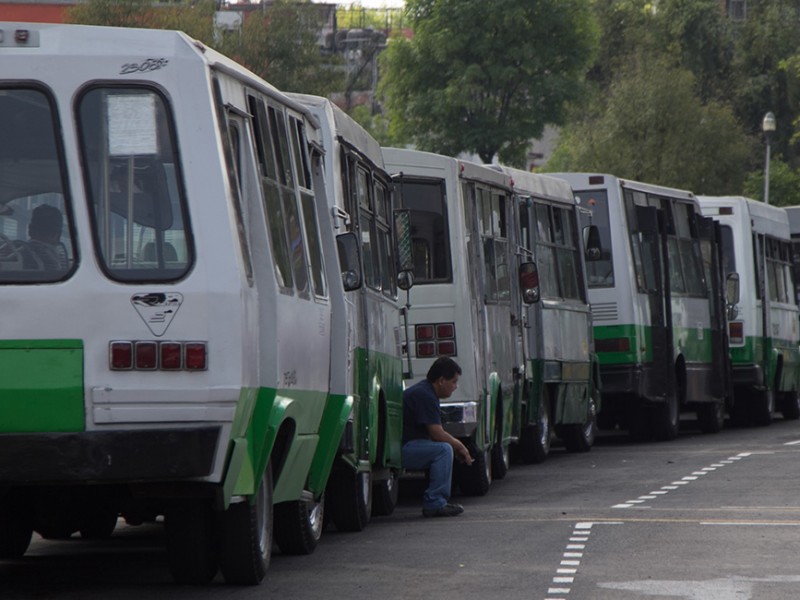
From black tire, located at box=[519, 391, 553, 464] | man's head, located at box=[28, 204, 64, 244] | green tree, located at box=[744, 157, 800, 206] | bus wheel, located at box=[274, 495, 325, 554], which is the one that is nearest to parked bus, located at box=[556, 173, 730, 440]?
black tire, located at box=[519, 391, 553, 464]

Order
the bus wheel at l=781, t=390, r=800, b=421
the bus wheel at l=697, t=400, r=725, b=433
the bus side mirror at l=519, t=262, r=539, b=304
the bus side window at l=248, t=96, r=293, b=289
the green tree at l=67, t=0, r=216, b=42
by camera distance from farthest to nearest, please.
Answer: the green tree at l=67, t=0, r=216, b=42
the bus wheel at l=781, t=390, r=800, b=421
the bus wheel at l=697, t=400, r=725, b=433
the bus side mirror at l=519, t=262, r=539, b=304
the bus side window at l=248, t=96, r=293, b=289

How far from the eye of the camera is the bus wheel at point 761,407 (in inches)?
1158

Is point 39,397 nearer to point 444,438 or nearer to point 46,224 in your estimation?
point 46,224

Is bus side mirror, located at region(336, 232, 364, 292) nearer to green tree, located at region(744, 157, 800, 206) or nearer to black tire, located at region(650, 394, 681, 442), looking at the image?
black tire, located at region(650, 394, 681, 442)

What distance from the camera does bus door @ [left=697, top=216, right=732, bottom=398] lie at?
26812mm

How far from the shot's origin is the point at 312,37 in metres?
44.8

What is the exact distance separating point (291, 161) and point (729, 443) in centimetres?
1456

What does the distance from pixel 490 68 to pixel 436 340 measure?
106 feet

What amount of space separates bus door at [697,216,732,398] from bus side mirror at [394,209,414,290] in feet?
37.9

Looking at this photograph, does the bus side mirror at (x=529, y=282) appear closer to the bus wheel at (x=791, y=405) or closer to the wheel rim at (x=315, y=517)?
the wheel rim at (x=315, y=517)

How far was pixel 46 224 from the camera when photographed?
9062mm

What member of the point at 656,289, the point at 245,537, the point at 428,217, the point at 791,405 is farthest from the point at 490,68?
the point at 245,537

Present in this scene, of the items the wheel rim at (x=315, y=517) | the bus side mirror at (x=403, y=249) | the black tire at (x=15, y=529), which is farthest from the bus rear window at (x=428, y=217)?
the black tire at (x=15, y=529)

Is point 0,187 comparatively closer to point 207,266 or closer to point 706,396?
point 207,266
